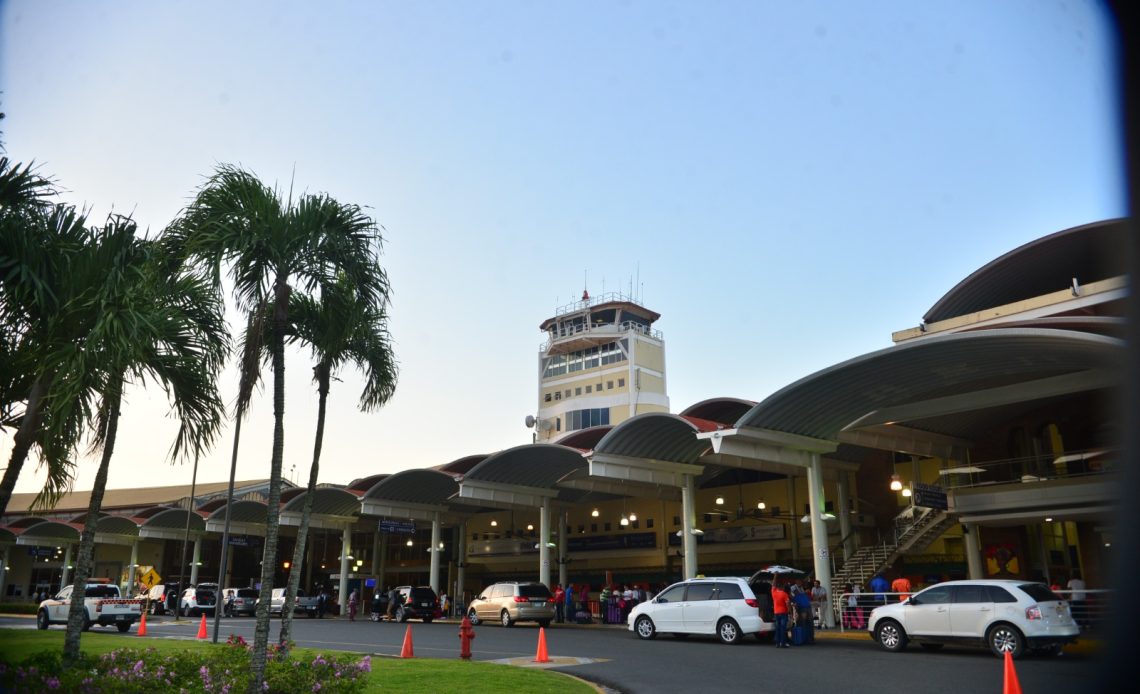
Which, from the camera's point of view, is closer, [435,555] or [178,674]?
[178,674]

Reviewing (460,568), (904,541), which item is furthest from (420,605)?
(904,541)

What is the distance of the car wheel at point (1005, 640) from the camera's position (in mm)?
16438

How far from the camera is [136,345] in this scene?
10094 millimetres

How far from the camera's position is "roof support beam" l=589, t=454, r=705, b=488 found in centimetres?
3067

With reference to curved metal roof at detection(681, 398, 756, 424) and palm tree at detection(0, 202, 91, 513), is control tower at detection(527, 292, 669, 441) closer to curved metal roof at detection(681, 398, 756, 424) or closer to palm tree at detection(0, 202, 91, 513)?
curved metal roof at detection(681, 398, 756, 424)

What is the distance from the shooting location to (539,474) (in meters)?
38.2

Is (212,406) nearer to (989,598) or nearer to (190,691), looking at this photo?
(190,691)

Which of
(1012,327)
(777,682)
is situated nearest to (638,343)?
(1012,327)

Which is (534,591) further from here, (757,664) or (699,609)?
(757,664)

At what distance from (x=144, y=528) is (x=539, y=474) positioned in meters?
32.5

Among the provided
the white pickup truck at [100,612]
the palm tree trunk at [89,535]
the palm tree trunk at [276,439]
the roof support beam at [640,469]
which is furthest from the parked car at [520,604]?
the palm tree trunk at [276,439]

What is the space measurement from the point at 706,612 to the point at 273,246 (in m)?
15.5

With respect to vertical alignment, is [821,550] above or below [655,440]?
below

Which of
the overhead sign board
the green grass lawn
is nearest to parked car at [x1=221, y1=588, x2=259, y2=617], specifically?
the green grass lawn
